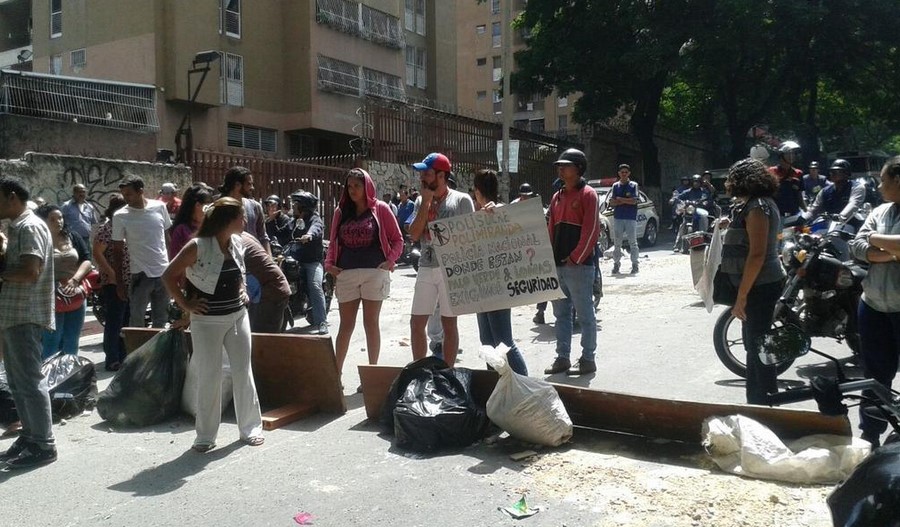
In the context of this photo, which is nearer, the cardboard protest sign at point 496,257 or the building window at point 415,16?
the cardboard protest sign at point 496,257

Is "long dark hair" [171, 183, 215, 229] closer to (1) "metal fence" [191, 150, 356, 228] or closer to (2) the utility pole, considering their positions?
(1) "metal fence" [191, 150, 356, 228]

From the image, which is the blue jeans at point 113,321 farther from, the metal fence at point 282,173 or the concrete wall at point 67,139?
the concrete wall at point 67,139

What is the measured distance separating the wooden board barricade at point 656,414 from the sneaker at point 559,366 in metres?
1.60

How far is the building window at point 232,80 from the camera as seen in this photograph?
27.1 metres

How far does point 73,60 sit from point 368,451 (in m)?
26.9

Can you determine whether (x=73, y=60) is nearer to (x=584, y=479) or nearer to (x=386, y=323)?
(x=386, y=323)

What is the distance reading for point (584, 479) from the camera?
456cm

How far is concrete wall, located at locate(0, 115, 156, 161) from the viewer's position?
16.4 metres

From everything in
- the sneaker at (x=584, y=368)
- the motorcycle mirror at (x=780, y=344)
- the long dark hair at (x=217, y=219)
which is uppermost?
the long dark hair at (x=217, y=219)

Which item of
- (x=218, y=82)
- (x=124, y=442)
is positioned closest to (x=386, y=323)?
(x=124, y=442)

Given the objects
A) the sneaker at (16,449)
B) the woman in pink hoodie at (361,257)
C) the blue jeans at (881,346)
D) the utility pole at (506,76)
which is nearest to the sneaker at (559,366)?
the woman in pink hoodie at (361,257)

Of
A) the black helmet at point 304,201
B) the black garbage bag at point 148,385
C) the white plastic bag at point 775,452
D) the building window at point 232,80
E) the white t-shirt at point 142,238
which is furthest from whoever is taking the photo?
the building window at point 232,80

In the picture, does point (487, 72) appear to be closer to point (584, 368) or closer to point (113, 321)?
point (113, 321)

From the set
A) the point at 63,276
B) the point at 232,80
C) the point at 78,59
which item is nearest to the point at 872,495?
the point at 63,276
